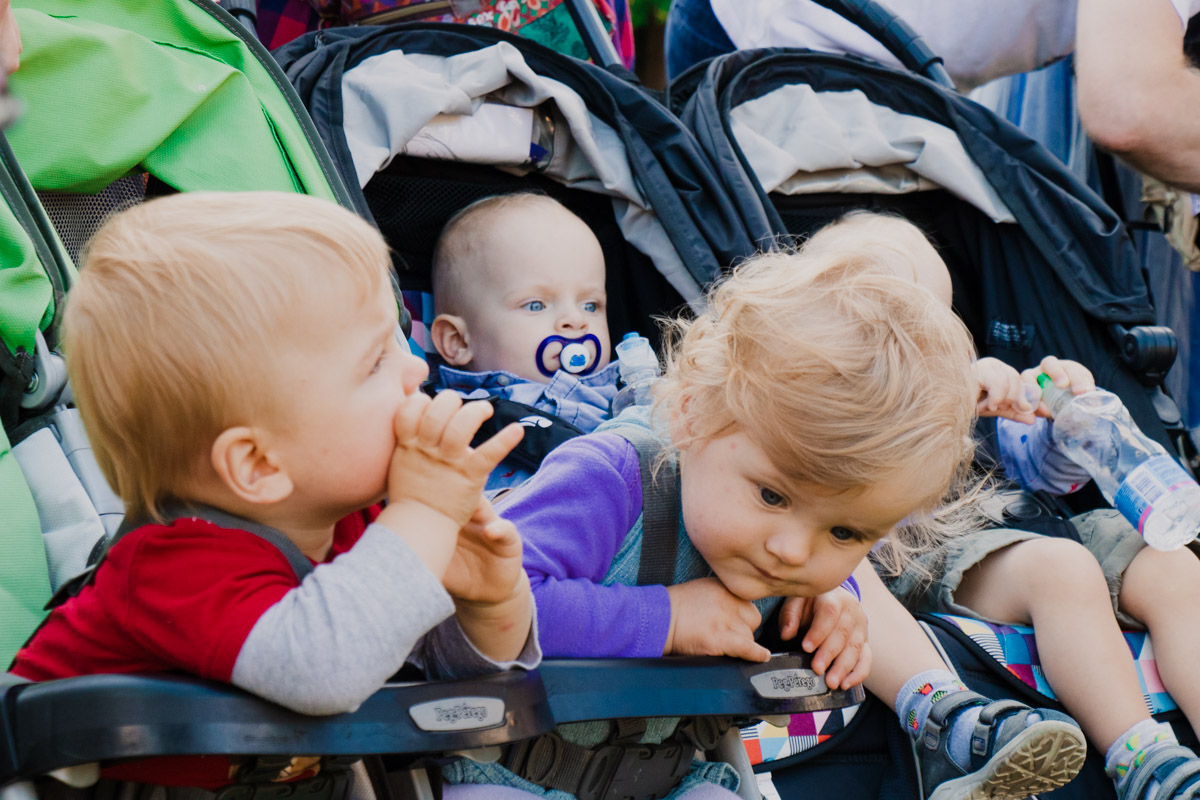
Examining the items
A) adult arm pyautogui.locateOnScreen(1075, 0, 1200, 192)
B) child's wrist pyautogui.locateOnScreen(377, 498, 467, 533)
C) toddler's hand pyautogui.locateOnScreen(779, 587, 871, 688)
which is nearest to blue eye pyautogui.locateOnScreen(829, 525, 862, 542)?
toddler's hand pyautogui.locateOnScreen(779, 587, 871, 688)

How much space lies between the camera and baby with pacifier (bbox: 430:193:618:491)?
2.10 m

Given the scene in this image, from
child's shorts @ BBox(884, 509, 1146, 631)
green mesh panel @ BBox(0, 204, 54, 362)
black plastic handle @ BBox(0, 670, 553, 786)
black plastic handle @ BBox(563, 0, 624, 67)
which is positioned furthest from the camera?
black plastic handle @ BBox(563, 0, 624, 67)

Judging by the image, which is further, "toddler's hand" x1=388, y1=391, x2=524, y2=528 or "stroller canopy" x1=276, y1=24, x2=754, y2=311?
"stroller canopy" x1=276, y1=24, x2=754, y2=311

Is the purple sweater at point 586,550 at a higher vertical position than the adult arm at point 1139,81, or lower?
lower

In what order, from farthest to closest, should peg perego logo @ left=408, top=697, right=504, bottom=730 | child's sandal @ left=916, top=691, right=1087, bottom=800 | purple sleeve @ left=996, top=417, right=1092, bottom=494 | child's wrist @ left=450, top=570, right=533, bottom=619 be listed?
purple sleeve @ left=996, top=417, right=1092, bottom=494
child's sandal @ left=916, top=691, right=1087, bottom=800
child's wrist @ left=450, top=570, right=533, bottom=619
peg perego logo @ left=408, top=697, right=504, bottom=730

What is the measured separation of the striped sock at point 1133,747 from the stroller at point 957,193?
0.52m

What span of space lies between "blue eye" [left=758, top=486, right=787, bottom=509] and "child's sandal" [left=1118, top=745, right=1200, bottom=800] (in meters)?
0.76

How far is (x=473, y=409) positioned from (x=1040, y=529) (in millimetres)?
1372

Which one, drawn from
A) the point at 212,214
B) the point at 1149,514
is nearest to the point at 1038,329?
the point at 1149,514

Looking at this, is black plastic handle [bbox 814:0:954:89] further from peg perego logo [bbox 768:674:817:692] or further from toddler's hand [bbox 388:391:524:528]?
toddler's hand [bbox 388:391:524:528]

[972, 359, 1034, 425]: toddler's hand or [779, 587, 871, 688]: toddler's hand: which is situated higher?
[779, 587, 871, 688]: toddler's hand

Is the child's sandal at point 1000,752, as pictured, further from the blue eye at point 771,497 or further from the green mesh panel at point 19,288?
the green mesh panel at point 19,288

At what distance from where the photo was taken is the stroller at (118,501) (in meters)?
0.81

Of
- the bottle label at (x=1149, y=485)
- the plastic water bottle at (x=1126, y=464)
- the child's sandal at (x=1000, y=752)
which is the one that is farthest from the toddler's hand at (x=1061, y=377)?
the child's sandal at (x=1000, y=752)
